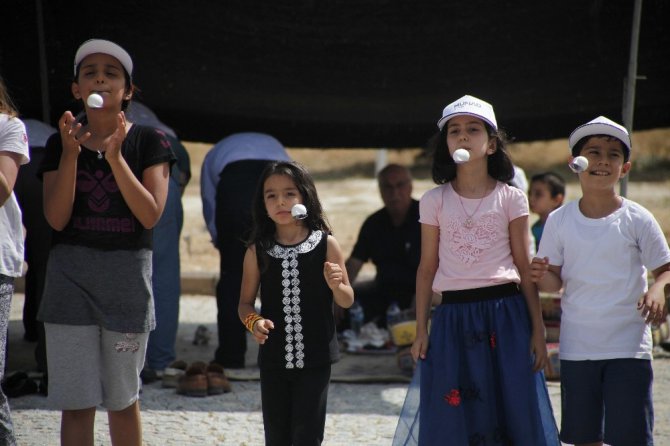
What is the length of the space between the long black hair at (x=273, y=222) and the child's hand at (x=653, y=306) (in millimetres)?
1109

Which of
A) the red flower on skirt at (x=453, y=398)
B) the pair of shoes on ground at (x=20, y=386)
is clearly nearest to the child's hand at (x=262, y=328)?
the red flower on skirt at (x=453, y=398)

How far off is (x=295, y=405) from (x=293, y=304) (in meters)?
0.34

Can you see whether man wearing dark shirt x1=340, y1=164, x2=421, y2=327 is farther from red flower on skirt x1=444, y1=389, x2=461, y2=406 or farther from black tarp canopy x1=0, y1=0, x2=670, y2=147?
red flower on skirt x1=444, y1=389, x2=461, y2=406

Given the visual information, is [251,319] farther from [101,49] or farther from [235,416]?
[235,416]

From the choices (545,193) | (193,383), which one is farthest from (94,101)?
(545,193)

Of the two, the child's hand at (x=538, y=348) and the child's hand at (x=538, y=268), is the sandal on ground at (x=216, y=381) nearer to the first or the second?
the child's hand at (x=538, y=348)

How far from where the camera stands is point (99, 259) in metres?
3.09

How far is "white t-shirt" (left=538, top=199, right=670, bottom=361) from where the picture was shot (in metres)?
3.19

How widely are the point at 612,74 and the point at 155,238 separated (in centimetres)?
295

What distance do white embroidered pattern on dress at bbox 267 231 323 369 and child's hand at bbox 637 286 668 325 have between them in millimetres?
1121

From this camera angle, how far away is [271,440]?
314 cm

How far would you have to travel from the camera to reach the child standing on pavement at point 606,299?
3160mm

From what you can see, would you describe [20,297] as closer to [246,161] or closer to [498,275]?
[246,161]

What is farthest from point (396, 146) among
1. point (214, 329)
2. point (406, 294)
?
point (214, 329)
